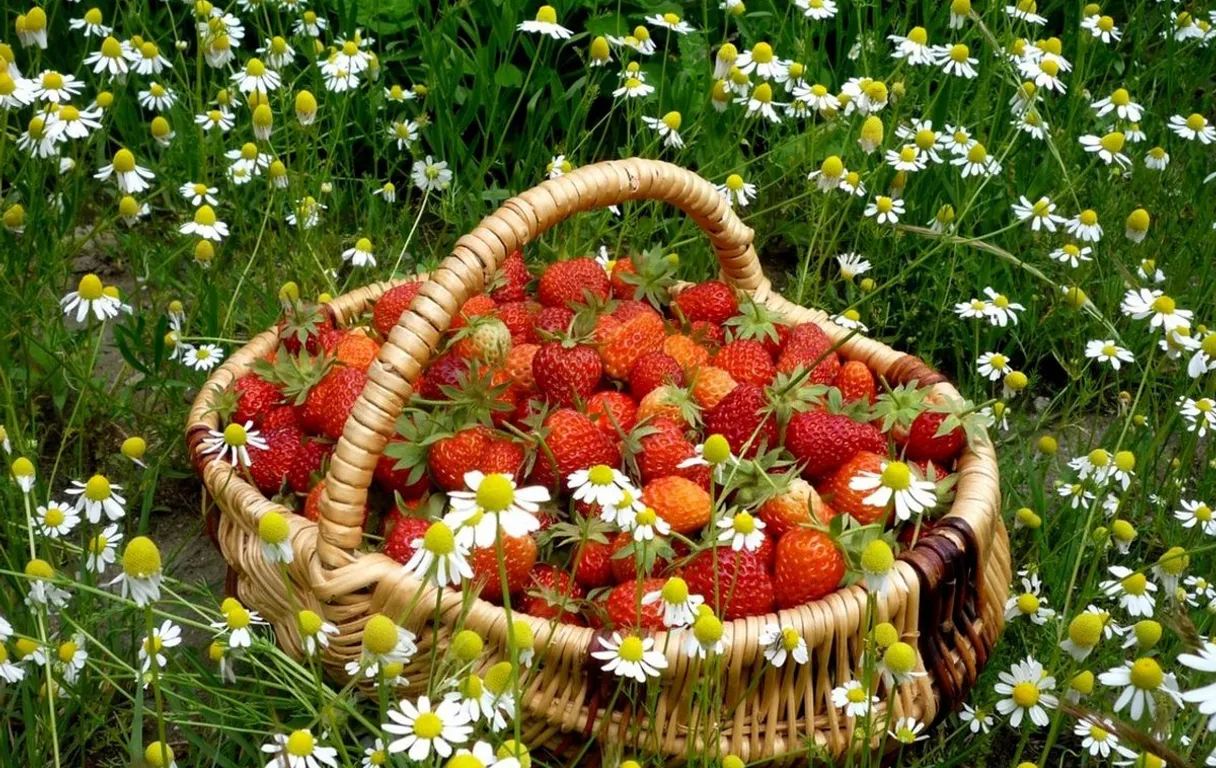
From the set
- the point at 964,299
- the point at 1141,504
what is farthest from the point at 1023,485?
the point at 964,299

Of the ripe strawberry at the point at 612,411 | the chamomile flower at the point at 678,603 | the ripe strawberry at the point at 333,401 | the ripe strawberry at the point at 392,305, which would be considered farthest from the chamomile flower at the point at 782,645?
→ the ripe strawberry at the point at 392,305

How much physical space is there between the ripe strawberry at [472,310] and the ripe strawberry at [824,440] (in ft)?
1.38

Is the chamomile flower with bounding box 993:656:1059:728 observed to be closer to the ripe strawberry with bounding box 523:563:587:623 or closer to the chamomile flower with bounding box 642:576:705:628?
the chamomile flower with bounding box 642:576:705:628

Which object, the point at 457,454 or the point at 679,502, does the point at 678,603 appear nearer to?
the point at 679,502

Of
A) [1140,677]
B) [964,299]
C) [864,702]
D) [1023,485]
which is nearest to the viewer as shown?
[1140,677]

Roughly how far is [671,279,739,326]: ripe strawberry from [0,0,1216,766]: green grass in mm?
182

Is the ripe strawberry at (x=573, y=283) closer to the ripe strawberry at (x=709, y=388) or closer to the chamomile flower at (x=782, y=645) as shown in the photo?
the ripe strawberry at (x=709, y=388)

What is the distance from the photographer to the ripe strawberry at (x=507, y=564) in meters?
1.34

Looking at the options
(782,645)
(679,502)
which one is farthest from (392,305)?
(782,645)

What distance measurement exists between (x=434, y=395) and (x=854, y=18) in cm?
149

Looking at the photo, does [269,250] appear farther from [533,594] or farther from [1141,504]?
[1141,504]

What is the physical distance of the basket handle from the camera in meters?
1.31

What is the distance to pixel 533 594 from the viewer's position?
135 cm

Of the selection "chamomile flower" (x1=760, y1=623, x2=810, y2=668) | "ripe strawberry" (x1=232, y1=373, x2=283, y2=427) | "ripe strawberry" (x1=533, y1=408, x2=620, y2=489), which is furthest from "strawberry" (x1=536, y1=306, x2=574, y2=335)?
"chamomile flower" (x1=760, y1=623, x2=810, y2=668)
